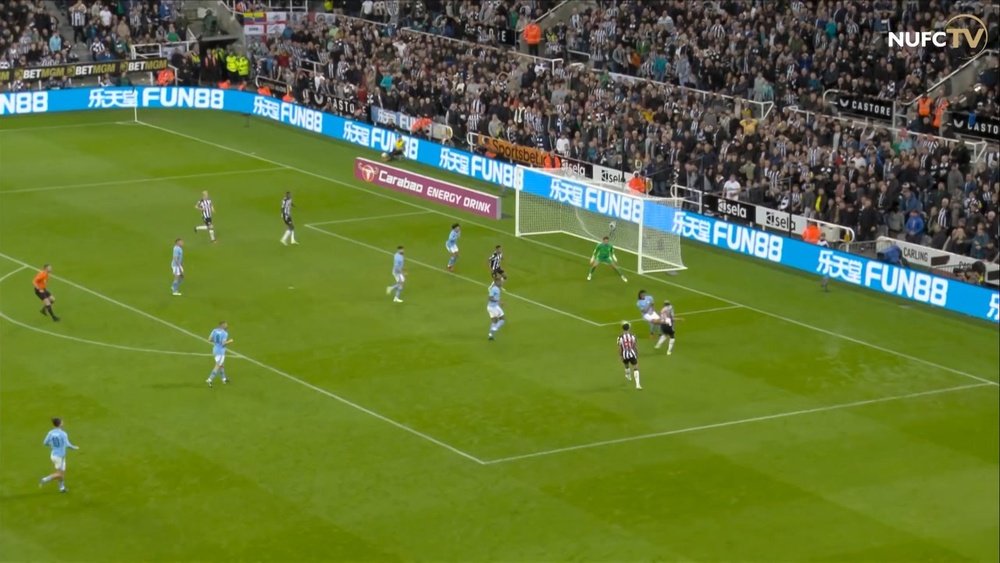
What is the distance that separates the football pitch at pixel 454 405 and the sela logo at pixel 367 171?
12.4 ft

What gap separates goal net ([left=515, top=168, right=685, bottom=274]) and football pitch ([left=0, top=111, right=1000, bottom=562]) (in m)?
0.75

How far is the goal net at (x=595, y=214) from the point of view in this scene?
2132 inches

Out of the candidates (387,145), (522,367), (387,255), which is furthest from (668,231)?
(387,145)

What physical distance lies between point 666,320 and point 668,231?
11557 mm

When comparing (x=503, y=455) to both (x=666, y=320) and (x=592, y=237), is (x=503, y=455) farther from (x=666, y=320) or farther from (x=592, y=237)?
(x=592, y=237)

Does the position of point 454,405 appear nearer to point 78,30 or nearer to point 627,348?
point 627,348

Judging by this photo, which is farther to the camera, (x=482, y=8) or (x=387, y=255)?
(x=482, y=8)

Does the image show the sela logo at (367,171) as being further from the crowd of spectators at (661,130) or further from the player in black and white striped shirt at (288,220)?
the player in black and white striped shirt at (288,220)

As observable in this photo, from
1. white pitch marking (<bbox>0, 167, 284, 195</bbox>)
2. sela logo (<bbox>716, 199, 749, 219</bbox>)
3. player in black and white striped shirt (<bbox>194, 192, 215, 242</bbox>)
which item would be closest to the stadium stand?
white pitch marking (<bbox>0, 167, 284, 195</bbox>)

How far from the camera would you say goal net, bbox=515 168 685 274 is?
2132 inches

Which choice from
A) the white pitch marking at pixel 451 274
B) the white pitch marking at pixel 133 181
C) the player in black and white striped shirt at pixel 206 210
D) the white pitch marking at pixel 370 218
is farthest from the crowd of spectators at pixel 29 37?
the white pitch marking at pixel 451 274

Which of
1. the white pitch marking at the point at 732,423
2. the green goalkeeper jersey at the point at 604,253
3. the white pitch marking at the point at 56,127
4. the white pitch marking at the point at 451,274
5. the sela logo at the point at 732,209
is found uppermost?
the sela logo at the point at 732,209

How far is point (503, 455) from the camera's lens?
123 ft

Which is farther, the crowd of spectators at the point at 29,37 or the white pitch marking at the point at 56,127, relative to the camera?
the crowd of spectators at the point at 29,37
